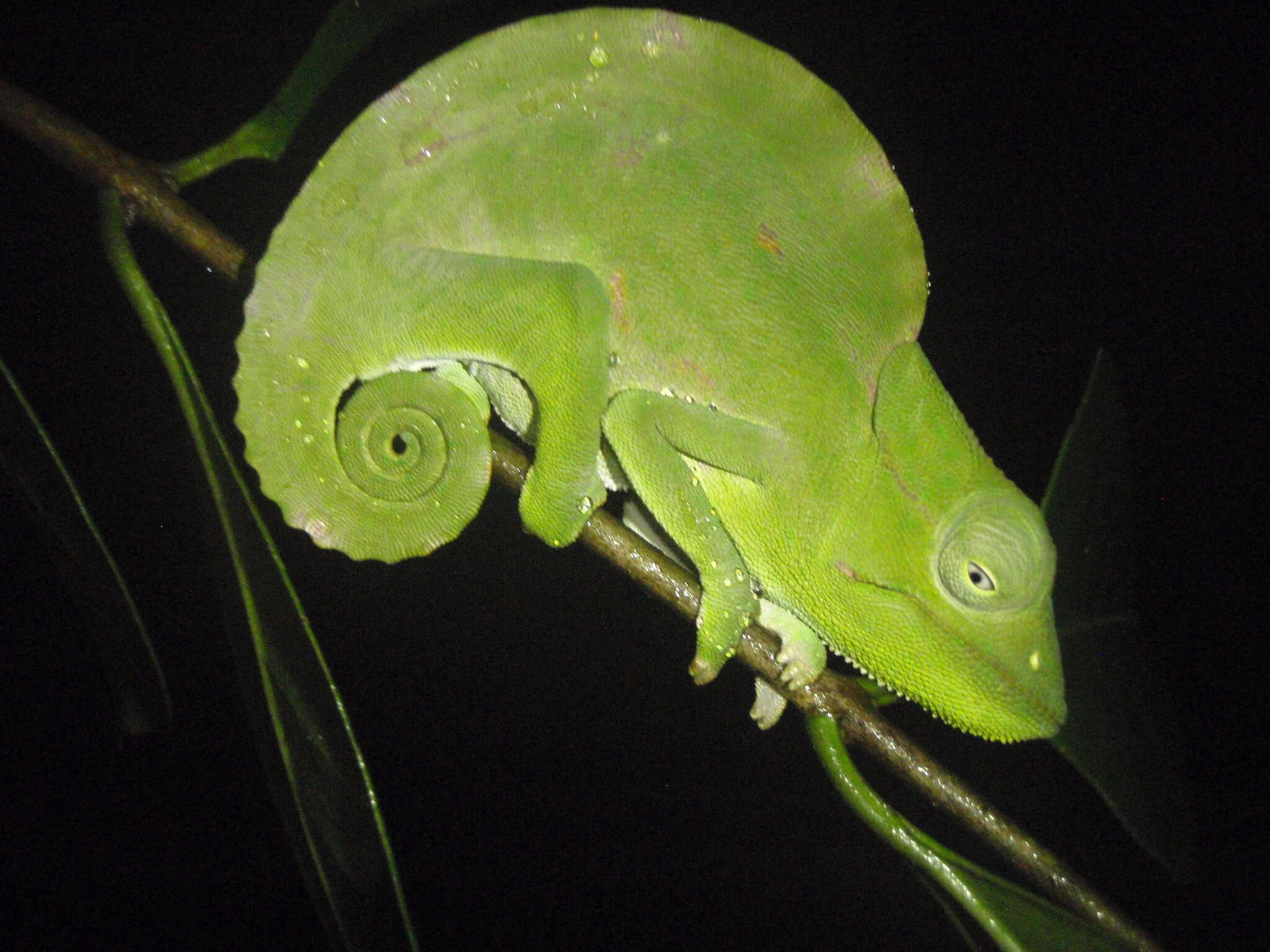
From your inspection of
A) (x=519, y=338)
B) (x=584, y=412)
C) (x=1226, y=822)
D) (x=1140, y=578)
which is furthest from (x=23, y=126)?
(x=1226, y=822)

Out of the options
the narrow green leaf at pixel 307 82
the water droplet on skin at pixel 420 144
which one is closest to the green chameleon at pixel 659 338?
the water droplet on skin at pixel 420 144

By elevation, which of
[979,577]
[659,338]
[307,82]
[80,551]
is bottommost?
[979,577]

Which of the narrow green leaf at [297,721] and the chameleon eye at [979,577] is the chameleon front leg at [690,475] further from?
the narrow green leaf at [297,721]

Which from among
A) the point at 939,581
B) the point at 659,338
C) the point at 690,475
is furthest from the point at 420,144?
the point at 939,581

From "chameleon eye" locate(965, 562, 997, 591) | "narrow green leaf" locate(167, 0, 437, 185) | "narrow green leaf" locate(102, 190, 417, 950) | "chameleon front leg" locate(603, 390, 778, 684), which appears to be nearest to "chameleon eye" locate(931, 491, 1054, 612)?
"chameleon eye" locate(965, 562, 997, 591)

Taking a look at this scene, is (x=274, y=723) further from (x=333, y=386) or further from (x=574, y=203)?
(x=574, y=203)

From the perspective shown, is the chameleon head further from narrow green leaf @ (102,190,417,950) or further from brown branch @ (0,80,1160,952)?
narrow green leaf @ (102,190,417,950)

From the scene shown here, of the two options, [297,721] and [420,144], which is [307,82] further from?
[297,721]
